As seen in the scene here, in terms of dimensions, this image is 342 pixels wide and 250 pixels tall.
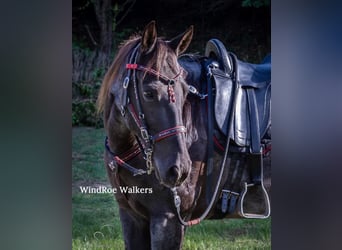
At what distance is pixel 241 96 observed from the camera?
396cm

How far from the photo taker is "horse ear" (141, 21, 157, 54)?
12.2 ft

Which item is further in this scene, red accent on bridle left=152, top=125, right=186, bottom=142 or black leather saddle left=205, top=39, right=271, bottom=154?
black leather saddle left=205, top=39, right=271, bottom=154

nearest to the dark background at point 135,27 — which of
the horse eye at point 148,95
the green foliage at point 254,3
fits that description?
the green foliage at point 254,3

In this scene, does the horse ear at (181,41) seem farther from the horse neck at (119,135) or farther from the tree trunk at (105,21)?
the horse neck at (119,135)

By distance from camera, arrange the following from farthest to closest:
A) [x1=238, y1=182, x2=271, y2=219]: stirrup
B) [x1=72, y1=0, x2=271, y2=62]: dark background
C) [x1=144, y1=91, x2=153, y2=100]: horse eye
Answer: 1. [x1=238, y1=182, x2=271, y2=219]: stirrup
2. [x1=72, y1=0, x2=271, y2=62]: dark background
3. [x1=144, y1=91, x2=153, y2=100]: horse eye

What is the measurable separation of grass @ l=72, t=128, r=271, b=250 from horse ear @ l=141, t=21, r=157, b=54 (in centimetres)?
72

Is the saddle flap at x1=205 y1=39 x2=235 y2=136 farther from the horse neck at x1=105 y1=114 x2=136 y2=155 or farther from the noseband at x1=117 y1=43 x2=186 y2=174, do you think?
the horse neck at x1=105 y1=114 x2=136 y2=155

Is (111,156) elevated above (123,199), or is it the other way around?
(111,156)

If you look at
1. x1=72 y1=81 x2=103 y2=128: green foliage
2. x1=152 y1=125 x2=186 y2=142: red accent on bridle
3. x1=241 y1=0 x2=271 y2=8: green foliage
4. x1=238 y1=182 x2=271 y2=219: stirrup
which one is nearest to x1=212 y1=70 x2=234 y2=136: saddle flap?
x1=152 y1=125 x2=186 y2=142: red accent on bridle

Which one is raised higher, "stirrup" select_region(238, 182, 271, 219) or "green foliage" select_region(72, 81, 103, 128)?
"green foliage" select_region(72, 81, 103, 128)
